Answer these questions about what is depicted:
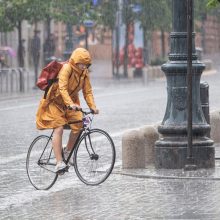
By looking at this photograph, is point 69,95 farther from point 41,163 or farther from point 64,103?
point 41,163

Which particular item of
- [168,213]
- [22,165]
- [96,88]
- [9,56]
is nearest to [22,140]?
[22,165]

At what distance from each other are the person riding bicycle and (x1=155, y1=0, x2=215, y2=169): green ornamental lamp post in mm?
1561

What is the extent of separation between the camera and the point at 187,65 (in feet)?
47.8

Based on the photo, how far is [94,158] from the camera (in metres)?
13.5

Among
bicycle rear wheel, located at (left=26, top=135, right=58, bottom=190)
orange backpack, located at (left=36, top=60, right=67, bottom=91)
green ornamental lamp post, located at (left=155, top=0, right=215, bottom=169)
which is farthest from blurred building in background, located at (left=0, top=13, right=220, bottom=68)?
orange backpack, located at (left=36, top=60, right=67, bottom=91)

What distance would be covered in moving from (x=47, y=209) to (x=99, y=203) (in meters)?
0.61

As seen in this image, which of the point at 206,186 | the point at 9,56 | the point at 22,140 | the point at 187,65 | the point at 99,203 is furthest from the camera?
the point at 9,56

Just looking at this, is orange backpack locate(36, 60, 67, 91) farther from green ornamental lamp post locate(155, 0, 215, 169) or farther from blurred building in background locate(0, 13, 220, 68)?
blurred building in background locate(0, 13, 220, 68)

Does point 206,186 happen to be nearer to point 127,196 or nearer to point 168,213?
point 127,196

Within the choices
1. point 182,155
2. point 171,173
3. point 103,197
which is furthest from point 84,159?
point 182,155

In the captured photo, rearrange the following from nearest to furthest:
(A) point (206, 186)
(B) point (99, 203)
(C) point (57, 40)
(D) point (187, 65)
Result: (B) point (99, 203), (A) point (206, 186), (D) point (187, 65), (C) point (57, 40)

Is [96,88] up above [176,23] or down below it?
below

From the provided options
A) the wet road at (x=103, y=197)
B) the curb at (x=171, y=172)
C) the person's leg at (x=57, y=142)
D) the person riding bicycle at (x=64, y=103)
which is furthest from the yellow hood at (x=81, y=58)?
the curb at (x=171, y=172)

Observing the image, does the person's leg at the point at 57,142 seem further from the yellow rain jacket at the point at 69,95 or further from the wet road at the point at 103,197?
the wet road at the point at 103,197
